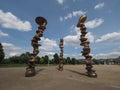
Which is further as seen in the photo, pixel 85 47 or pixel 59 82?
pixel 85 47

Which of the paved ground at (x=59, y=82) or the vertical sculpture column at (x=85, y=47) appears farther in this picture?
the vertical sculpture column at (x=85, y=47)

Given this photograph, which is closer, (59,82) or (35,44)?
(59,82)

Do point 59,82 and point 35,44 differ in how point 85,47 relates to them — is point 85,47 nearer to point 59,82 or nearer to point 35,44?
point 35,44

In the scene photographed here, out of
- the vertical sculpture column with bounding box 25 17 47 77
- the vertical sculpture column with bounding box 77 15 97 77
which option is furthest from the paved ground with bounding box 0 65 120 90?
the vertical sculpture column with bounding box 77 15 97 77

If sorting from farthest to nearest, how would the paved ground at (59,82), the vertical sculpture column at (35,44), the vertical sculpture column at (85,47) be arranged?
the vertical sculpture column at (85,47), the vertical sculpture column at (35,44), the paved ground at (59,82)

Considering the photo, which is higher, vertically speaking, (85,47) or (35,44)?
(35,44)

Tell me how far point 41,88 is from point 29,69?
6.47m

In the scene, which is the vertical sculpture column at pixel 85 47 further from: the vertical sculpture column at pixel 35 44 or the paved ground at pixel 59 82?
the vertical sculpture column at pixel 35 44

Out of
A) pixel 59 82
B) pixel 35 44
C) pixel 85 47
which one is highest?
pixel 35 44

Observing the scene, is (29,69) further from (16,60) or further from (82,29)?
(16,60)

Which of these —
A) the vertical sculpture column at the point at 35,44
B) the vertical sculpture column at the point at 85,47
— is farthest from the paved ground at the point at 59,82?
the vertical sculpture column at the point at 85,47

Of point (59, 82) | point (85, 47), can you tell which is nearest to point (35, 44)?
point (85, 47)

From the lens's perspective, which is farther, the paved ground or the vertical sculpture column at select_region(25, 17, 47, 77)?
the vertical sculpture column at select_region(25, 17, 47, 77)

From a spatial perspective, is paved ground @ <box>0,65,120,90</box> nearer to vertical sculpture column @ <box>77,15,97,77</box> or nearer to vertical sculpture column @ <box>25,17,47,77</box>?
vertical sculpture column @ <box>25,17,47,77</box>
